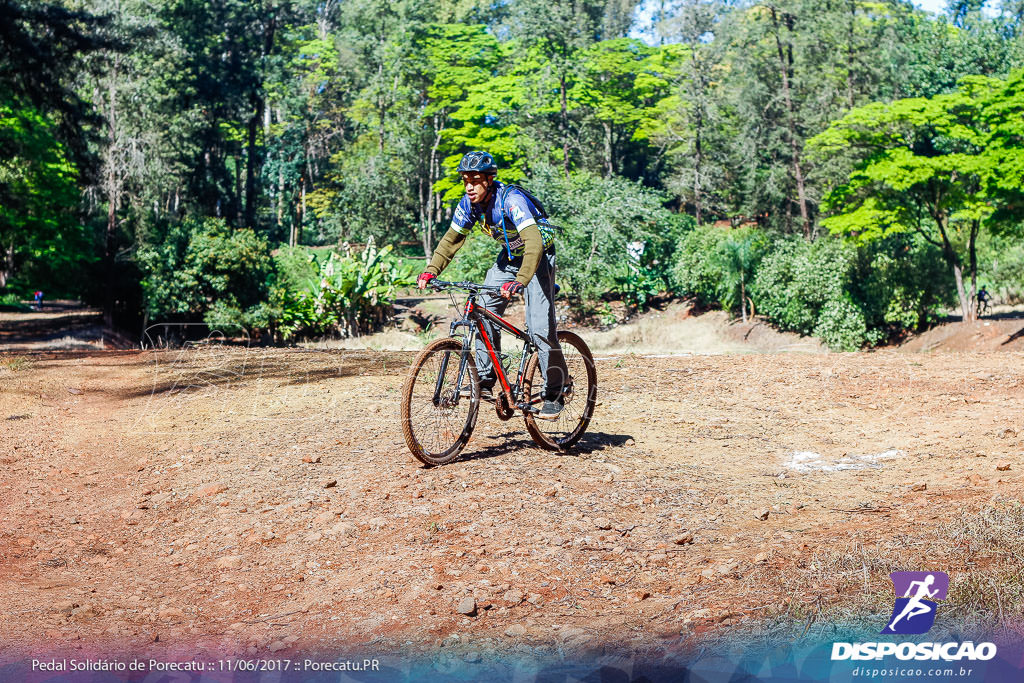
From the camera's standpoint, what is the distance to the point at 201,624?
4000mm

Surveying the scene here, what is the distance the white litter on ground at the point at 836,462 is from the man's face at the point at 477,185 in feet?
10.5

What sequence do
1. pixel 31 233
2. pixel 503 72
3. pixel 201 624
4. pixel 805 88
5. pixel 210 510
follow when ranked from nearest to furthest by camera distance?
Result: pixel 201 624 < pixel 210 510 < pixel 31 233 < pixel 805 88 < pixel 503 72

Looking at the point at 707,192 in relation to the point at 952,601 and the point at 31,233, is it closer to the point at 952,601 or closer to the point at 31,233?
the point at 31,233

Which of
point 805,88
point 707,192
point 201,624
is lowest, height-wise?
point 201,624

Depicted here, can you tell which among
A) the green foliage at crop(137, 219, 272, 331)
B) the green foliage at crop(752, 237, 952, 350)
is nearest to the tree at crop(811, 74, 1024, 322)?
the green foliage at crop(752, 237, 952, 350)

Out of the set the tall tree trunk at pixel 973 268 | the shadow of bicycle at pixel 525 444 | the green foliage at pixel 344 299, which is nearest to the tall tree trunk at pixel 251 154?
the green foliage at pixel 344 299

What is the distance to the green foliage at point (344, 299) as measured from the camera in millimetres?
22172

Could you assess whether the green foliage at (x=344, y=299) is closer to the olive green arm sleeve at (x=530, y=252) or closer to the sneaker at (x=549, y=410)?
the sneaker at (x=549, y=410)

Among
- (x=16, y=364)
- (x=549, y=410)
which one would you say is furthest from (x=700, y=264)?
(x=549, y=410)

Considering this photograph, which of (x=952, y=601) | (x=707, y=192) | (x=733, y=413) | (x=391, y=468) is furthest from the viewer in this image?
(x=707, y=192)

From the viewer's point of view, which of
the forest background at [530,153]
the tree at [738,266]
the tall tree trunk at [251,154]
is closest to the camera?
the forest background at [530,153]

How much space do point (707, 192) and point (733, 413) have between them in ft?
119

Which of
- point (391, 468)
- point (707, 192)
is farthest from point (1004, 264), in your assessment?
point (391, 468)

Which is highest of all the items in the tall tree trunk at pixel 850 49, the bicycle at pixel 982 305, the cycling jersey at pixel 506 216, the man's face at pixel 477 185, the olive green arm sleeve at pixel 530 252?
Answer: the tall tree trunk at pixel 850 49
